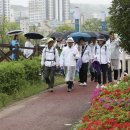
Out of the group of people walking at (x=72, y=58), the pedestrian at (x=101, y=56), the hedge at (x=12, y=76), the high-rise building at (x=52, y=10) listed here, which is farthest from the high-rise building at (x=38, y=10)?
the hedge at (x=12, y=76)

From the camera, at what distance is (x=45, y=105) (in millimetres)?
10453

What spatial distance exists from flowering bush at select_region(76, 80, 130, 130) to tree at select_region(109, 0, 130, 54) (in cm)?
116

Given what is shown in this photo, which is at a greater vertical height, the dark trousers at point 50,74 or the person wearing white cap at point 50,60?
the person wearing white cap at point 50,60

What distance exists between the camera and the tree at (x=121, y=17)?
7.65 m

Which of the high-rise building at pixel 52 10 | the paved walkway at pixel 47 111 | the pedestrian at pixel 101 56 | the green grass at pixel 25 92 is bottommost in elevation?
the paved walkway at pixel 47 111

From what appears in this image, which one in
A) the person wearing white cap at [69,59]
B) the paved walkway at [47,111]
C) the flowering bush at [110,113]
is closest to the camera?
the flowering bush at [110,113]

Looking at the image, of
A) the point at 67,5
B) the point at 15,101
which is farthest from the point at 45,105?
the point at 67,5

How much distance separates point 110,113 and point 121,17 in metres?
2.08

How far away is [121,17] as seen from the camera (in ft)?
25.5

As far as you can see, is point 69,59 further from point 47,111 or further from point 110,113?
point 110,113

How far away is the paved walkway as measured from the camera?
26.5 ft

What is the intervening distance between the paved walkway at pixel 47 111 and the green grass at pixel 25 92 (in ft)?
0.93

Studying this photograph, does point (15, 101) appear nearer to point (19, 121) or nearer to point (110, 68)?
point (19, 121)

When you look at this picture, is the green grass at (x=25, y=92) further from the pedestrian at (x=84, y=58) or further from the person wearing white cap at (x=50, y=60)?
Answer: the pedestrian at (x=84, y=58)
